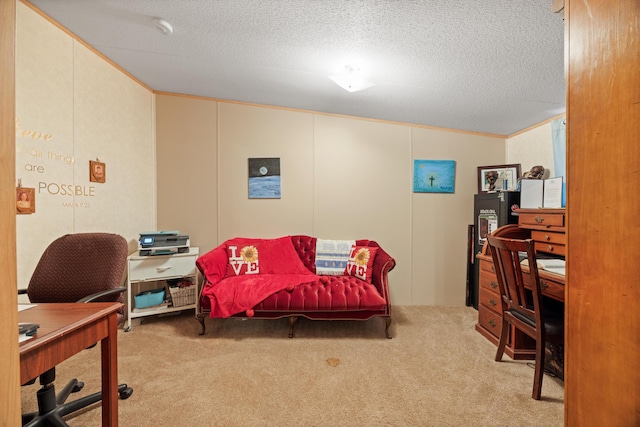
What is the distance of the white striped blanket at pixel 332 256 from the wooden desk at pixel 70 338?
6.75 feet

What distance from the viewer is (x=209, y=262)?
8.69ft

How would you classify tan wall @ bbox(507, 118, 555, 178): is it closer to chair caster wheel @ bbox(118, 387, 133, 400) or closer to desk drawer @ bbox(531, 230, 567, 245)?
desk drawer @ bbox(531, 230, 567, 245)

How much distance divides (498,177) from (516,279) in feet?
6.34

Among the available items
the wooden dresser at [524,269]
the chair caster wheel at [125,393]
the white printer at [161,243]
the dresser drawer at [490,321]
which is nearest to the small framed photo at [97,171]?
the white printer at [161,243]

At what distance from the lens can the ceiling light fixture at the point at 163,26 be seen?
1.86 m

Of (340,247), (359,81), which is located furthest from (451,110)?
(340,247)

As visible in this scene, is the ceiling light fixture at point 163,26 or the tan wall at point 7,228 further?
the ceiling light fixture at point 163,26

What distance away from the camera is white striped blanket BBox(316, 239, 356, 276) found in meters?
2.98

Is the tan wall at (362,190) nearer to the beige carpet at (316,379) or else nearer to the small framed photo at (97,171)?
the beige carpet at (316,379)

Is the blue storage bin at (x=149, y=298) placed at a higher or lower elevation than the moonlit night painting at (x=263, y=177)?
lower

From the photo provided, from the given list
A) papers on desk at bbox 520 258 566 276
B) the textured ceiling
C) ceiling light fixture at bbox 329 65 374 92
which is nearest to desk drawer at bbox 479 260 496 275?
papers on desk at bbox 520 258 566 276

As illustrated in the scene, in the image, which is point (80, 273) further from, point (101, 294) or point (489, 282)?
point (489, 282)

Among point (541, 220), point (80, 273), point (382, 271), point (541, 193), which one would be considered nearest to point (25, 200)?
point (80, 273)

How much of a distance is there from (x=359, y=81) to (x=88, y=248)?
2.40 metres
